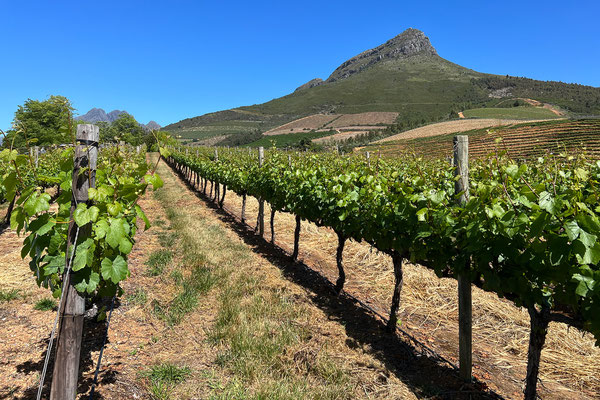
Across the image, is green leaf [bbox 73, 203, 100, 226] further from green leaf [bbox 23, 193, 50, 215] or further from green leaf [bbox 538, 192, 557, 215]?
green leaf [bbox 538, 192, 557, 215]

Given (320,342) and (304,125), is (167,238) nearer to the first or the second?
(320,342)

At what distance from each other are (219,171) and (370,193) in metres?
8.74

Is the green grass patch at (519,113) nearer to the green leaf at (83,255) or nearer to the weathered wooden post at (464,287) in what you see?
the weathered wooden post at (464,287)

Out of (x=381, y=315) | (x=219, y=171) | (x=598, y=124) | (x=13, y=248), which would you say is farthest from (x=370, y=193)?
(x=598, y=124)

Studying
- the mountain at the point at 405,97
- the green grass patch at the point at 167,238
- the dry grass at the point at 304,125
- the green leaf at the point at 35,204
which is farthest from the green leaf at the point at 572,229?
the dry grass at the point at 304,125

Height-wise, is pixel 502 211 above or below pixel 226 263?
above

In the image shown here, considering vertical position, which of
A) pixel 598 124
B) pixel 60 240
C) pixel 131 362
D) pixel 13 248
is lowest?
pixel 131 362

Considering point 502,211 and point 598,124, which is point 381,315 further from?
point 598,124

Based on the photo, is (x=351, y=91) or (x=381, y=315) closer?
(x=381, y=315)

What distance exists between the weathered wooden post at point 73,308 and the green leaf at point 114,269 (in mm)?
201

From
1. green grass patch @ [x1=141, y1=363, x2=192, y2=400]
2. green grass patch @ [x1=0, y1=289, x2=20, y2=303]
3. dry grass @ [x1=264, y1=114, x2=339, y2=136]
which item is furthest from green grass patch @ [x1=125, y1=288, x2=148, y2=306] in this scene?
dry grass @ [x1=264, y1=114, x2=339, y2=136]

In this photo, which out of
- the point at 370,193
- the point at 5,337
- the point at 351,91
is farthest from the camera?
the point at 351,91

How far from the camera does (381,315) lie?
4.56 metres

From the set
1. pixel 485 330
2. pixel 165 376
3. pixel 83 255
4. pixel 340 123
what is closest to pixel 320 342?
pixel 165 376
